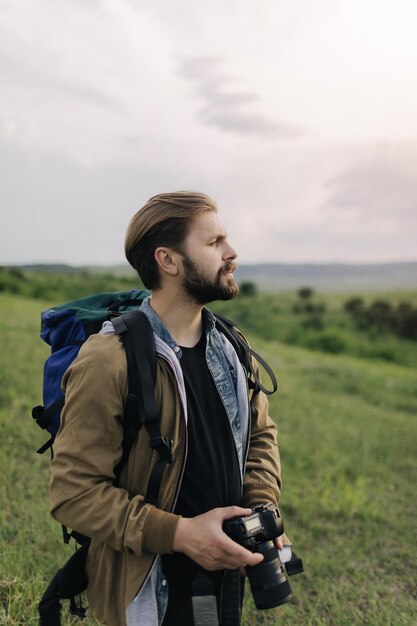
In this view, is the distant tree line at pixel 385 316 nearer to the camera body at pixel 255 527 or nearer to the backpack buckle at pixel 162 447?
the camera body at pixel 255 527

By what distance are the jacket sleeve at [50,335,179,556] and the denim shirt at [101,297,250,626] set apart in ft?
0.62

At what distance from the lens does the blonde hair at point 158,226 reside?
2268mm

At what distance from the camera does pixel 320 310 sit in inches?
1419

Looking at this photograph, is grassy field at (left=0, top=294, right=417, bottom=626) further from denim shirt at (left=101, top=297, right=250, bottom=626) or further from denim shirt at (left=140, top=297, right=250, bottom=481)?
denim shirt at (left=140, top=297, right=250, bottom=481)

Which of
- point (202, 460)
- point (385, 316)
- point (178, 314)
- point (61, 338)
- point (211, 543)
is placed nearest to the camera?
point (211, 543)

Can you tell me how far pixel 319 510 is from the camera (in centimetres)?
533

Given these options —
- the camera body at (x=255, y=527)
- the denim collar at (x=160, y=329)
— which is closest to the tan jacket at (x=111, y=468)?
the denim collar at (x=160, y=329)

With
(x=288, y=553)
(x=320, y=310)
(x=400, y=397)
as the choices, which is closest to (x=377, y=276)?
(x=320, y=310)

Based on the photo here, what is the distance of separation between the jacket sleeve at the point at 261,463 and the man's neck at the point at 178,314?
17.8 inches

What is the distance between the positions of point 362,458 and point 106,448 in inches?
223

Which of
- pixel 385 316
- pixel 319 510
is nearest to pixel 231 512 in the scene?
pixel 319 510

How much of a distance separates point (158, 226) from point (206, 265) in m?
0.25

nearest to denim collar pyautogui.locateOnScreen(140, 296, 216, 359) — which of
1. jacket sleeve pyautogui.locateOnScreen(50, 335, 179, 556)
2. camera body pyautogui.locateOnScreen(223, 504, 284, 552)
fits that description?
jacket sleeve pyautogui.locateOnScreen(50, 335, 179, 556)

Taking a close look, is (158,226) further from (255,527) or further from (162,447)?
(255,527)
